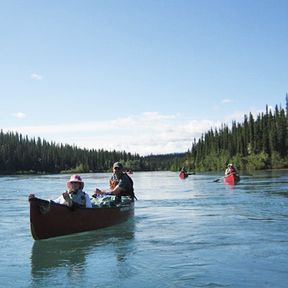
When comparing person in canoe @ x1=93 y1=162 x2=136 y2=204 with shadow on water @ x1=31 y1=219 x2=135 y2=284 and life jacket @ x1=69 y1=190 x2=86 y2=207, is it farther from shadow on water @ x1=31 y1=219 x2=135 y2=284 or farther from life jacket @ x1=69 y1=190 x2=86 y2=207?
life jacket @ x1=69 y1=190 x2=86 y2=207

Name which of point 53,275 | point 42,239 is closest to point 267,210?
point 42,239

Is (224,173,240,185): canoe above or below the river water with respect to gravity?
above

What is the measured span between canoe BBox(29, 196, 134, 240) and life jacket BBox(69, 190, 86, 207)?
197 millimetres

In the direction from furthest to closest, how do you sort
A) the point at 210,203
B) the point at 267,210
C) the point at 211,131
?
1. the point at 211,131
2. the point at 210,203
3. the point at 267,210

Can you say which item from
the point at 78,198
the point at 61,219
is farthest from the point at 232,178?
the point at 61,219

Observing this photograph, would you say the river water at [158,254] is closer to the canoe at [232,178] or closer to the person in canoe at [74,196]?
the person in canoe at [74,196]

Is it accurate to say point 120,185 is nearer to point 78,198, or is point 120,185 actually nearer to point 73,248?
point 78,198

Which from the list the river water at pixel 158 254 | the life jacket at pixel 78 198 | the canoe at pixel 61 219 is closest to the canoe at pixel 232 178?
the river water at pixel 158 254

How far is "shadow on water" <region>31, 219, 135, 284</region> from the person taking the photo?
1304cm

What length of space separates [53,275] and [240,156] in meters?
120

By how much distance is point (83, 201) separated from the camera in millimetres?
17484

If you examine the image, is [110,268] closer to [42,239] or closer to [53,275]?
[53,275]

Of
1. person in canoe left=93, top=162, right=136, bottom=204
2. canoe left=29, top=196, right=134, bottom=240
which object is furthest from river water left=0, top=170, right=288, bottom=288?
person in canoe left=93, top=162, right=136, bottom=204

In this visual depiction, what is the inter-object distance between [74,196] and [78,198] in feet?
0.64
